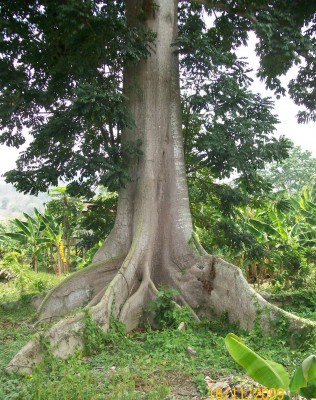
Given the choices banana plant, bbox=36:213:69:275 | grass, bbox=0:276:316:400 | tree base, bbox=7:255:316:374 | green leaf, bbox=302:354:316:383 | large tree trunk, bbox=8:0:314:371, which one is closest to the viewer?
green leaf, bbox=302:354:316:383

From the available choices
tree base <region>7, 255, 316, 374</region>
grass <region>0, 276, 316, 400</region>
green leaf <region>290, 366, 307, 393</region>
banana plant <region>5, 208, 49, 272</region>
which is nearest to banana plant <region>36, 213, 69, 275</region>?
→ banana plant <region>5, 208, 49, 272</region>

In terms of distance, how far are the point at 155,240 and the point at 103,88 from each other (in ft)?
9.20

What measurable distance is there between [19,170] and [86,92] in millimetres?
2351

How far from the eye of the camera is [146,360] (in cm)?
517

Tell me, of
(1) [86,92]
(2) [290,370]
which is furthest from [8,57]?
(2) [290,370]

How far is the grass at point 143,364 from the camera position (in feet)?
13.8

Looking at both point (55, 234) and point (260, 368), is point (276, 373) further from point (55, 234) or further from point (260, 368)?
point (55, 234)

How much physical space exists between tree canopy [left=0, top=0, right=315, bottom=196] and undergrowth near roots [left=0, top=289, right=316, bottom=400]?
2.53m

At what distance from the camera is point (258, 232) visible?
509 inches

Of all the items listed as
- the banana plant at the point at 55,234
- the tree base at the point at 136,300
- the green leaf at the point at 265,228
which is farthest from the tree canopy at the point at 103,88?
the banana plant at the point at 55,234

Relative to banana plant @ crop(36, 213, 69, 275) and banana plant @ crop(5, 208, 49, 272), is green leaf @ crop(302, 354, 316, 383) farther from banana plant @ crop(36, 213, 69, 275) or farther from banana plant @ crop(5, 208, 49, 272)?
banana plant @ crop(5, 208, 49, 272)

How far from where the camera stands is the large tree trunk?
7.14m

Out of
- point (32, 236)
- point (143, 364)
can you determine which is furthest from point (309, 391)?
point (32, 236)

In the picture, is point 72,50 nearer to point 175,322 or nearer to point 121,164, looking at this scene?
point 121,164
